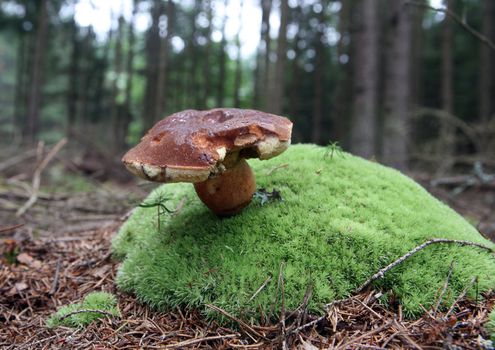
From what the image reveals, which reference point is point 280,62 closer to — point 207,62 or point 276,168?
point 276,168

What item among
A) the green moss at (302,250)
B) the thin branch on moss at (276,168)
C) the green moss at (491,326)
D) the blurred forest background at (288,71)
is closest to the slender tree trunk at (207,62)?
the blurred forest background at (288,71)

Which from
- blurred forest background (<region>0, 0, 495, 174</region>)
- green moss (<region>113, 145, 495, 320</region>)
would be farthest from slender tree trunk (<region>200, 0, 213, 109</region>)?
green moss (<region>113, 145, 495, 320</region>)

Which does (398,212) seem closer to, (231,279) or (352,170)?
(352,170)

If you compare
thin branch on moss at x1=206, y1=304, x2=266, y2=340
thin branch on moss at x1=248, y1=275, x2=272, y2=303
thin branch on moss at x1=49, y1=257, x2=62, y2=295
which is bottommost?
thin branch on moss at x1=49, y1=257, x2=62, y2=295

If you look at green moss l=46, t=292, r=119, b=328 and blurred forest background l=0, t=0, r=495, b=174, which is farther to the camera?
blurred forest background l=0, t=0, r=495, b=174

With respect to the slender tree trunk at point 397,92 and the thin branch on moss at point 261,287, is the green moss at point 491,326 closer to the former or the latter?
the thin branch on moss at point 261,287

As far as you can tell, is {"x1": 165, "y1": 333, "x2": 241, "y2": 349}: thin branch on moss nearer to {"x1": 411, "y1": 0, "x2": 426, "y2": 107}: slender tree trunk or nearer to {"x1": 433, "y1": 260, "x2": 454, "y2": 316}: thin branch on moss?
{"x1": 433, "y1": 260, "x2": 454, "y2": 316}: thin branch on moss
